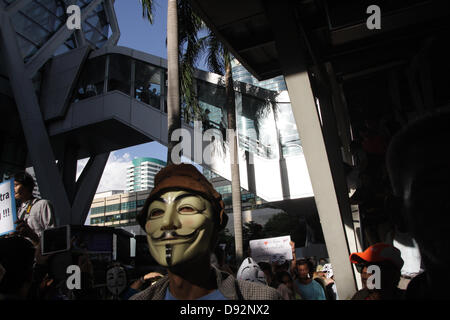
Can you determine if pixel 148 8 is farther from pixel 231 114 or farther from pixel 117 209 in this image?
pixel 117 209

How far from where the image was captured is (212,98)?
52.2 feet

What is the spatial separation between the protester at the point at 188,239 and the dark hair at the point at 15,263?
831 millimetres

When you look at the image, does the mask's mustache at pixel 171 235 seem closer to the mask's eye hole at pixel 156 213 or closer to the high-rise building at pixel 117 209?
the mask's eye hole at pixel 156 213

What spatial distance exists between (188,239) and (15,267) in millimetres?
1151

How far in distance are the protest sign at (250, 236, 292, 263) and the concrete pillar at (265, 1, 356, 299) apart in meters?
3.18

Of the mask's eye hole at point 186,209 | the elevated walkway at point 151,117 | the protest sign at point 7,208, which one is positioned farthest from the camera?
the elevated walkway at point 151,117

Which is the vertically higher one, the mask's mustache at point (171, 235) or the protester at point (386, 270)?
the mask's mustache at point (171, 235)

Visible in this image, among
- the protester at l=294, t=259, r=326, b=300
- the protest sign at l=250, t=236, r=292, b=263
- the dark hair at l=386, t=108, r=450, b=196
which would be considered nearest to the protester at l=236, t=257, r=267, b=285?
the protester at l=294, t=259, r=326, b=300

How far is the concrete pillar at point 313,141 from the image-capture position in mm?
5078

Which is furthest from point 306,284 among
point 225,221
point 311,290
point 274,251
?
point 225,221

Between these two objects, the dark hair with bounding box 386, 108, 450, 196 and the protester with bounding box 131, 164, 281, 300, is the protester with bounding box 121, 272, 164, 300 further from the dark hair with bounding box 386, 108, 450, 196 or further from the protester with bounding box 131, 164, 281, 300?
the dark hair with bounding box 386, 108, 450, 196

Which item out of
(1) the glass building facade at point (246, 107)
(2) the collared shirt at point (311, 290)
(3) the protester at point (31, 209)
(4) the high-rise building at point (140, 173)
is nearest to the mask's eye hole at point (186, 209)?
(3) the protester at point (31, 209)
